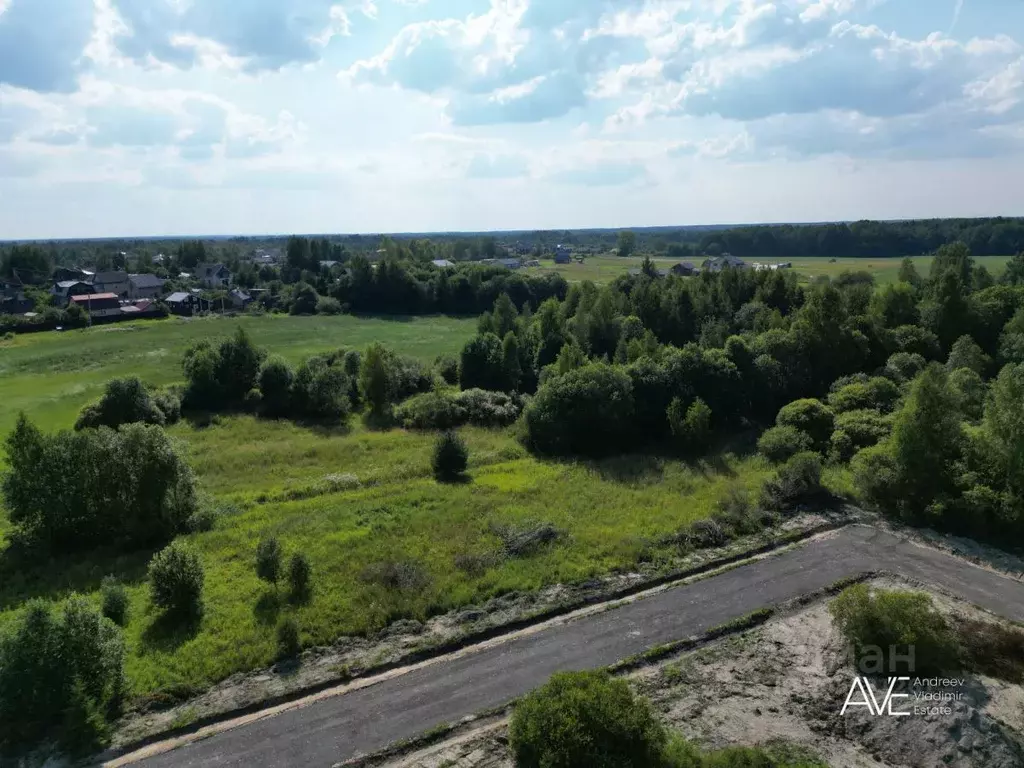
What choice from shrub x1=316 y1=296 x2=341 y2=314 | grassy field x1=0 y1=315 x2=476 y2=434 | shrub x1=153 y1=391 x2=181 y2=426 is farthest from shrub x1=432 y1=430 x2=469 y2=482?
shrub x1=316 y1=296 x2=341 y2=314

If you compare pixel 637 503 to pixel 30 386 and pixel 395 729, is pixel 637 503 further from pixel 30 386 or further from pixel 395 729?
pixel 30 386

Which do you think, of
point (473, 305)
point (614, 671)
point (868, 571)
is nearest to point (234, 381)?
point (614, 671)

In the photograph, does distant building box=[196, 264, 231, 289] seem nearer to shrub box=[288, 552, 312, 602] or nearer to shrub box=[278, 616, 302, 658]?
shrub box=[288, 552, 312, 602]

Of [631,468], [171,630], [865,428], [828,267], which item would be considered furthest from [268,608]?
[828,267]

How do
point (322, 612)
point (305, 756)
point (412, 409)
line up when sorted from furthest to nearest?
point (412, 409), point (322, 612), point (305, 756)

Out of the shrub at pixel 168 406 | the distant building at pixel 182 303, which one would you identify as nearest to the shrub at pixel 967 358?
the shrub at pixel 168 406

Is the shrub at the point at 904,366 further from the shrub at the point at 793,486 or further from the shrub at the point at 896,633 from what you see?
the shrub at the point at 896,633
